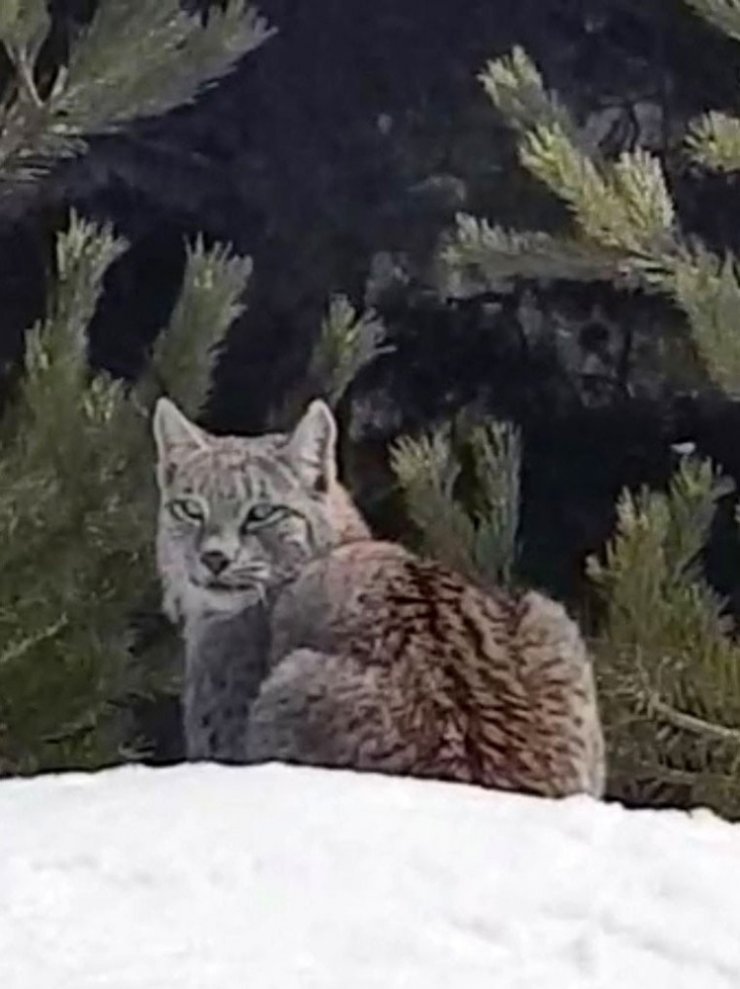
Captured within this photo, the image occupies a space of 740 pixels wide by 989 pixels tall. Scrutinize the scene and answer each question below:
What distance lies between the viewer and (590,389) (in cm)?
321

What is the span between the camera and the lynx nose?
8.48ft

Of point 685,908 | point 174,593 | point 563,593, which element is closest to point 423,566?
point 174,593

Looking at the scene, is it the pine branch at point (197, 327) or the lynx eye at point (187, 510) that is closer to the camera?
Answer: the lynx eye at point (187, 510)

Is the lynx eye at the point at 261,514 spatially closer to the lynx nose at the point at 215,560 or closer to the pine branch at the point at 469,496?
the lynx nose at the point at 215,560

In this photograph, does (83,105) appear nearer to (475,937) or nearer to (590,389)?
(590,389)

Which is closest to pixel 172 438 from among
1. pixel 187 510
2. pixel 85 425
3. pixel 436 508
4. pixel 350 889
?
pixel 187 510

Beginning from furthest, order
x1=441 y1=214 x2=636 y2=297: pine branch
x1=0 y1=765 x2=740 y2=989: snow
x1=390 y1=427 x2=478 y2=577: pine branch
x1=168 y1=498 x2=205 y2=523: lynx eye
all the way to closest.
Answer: x1=390 y1=427 x2=478 y2=577: pine branch, x1=441 y1=214 x2=636 y2=297: pine branch, x1=168 y1=498 x2=205 y2=523: lynx eye, x1=0 y1=765 x2=740 y2=989: snow

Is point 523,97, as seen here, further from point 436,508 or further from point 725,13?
point 436,508

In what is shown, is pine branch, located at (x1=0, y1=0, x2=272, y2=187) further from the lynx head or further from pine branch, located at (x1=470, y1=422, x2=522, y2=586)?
pine branch, located at (x1=470, y1=422, x2=522, y2=586)

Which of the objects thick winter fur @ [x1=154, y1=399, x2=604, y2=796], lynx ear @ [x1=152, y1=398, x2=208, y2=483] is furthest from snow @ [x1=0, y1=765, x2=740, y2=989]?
lynx ear @ [x1=152, y1=398, x2=208, y2=483]

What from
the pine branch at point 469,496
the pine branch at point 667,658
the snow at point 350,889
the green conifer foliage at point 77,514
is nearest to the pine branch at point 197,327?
the green conifer foliage at point 77,514

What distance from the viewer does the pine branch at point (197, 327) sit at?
3004 mm

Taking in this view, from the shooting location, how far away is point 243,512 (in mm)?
2586

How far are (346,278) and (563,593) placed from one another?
462 millimetres
